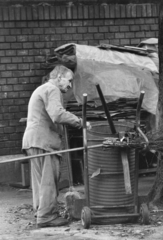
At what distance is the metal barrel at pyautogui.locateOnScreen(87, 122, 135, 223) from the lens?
654 cm

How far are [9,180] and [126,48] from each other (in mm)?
2980

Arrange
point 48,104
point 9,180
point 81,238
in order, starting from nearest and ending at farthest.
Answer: point 81,238 < point 48,104 < point 9,180

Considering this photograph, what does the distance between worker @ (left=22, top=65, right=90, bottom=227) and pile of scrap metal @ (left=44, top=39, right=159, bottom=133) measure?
5.63 feet

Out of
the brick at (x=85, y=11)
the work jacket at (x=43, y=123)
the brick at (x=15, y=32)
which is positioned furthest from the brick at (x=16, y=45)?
the work jacket at (x=43, y=123)

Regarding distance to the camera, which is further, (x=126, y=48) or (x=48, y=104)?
(x=126, y=48)

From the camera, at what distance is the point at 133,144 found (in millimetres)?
6207

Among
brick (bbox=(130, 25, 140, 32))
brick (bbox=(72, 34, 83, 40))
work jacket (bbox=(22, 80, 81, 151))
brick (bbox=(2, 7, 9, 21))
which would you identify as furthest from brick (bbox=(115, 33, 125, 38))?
work jacket (bbox=(22, 80, 81, 151))

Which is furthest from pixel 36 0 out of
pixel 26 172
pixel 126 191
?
pixel 126 191

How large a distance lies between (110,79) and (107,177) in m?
2.55

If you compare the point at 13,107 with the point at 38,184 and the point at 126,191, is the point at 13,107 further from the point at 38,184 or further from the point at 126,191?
the point at 126,191

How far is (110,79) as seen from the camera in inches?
345

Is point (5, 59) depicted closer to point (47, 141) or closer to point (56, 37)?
point (56, 37)

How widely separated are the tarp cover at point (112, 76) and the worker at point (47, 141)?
5.68 feet

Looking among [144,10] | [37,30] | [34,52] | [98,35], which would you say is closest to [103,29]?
[98,35]
